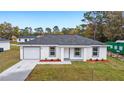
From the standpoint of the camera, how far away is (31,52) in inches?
900

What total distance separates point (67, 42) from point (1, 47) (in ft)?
42.0

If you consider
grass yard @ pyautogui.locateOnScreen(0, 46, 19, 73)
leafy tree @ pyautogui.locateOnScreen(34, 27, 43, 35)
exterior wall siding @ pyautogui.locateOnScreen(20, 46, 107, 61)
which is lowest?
grass yard @ pyautogui.locateOnScreen(0, 46, 19, 73)

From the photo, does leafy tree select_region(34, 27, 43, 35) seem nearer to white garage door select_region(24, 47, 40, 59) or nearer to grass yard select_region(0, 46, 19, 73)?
grass yard select_region(0, 46, 19, 73)

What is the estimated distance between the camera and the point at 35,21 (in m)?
25.9

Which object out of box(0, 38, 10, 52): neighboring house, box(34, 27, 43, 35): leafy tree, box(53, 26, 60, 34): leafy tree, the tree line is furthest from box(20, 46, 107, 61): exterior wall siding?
box(0, 38, 10, 52): neighboring house

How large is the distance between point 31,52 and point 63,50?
3230 mm

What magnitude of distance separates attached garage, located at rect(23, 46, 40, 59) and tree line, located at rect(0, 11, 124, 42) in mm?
2746

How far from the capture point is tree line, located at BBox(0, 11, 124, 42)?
2212 centimetres

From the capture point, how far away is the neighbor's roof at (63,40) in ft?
74.2

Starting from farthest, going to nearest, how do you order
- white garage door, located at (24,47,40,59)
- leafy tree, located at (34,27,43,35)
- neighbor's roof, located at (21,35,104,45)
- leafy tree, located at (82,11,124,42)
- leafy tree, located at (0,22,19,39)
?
1. leafy tree, located at (34,27,43,35)
2. leafy tree, located at (0,22,19,39)
3. white garage door, located at (24,47,40,59)
4. neighbor's roof, located at (21,35,104,45)
5. leafy tree, located at (82,11,124,42)

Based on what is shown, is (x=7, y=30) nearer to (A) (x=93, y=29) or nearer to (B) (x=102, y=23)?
(A) (x=93, y=29)
